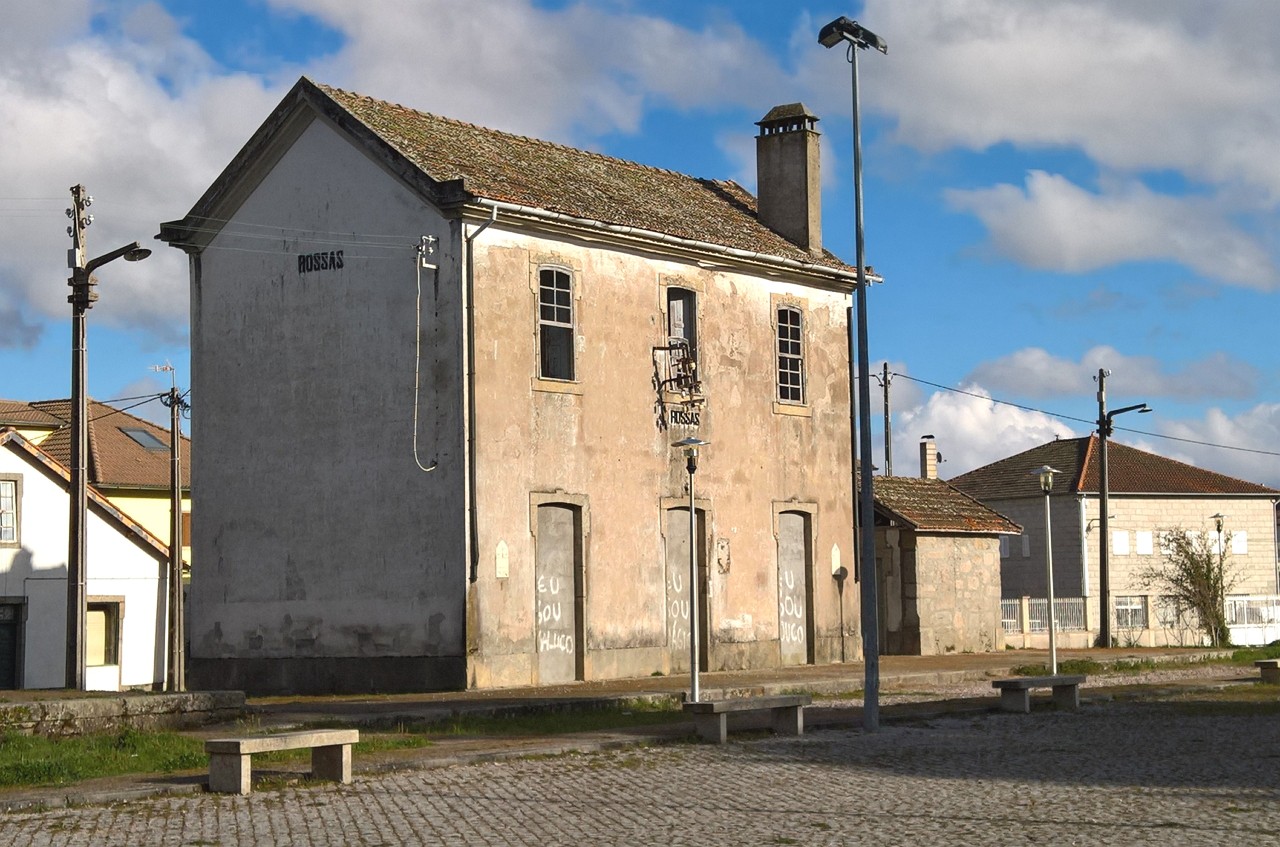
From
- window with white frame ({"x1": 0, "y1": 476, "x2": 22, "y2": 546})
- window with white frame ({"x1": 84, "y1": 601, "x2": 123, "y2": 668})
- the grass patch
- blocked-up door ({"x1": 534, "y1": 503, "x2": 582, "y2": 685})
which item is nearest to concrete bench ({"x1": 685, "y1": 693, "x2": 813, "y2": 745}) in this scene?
the grass patch

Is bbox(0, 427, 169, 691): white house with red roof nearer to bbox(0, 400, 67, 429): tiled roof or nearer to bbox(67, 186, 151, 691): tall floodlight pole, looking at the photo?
bbox(0, 400, 67, 429): tiled roof

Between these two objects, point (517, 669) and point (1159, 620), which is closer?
point (517, 669)

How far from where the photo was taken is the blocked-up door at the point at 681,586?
84.0ft

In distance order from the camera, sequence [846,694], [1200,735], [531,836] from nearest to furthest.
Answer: [531,836] < [1200,735] < [846,694]

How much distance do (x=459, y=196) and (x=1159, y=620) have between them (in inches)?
1058

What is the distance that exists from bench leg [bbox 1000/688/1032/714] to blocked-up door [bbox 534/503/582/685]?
7.01 m

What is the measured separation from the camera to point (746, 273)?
2734 cm

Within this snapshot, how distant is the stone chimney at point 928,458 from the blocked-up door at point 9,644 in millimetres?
25114

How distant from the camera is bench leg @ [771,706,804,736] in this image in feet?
53.2

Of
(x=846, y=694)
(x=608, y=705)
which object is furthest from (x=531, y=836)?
(x=846, y=694)

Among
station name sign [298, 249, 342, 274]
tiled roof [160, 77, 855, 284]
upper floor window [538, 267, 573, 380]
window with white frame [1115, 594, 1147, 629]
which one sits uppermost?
tiled roof [160, 77, 855, 284]

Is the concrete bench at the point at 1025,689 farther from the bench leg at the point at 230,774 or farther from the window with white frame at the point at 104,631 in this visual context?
the window with white frame at the point at 104,631

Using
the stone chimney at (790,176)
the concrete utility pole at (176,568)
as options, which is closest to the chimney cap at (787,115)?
the stone chimney at (790,176)

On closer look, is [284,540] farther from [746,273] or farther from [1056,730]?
[1056,730]
